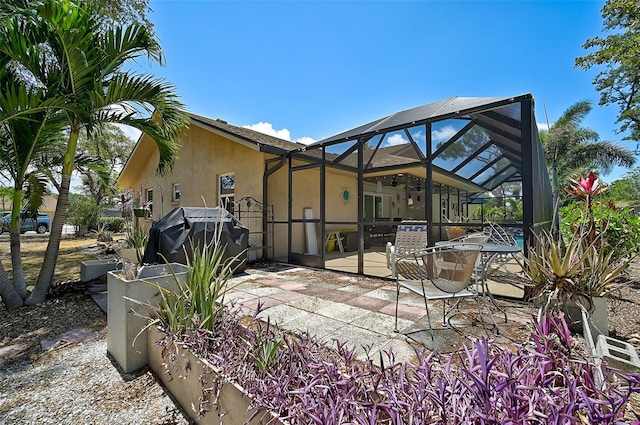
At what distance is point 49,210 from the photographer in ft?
83.7

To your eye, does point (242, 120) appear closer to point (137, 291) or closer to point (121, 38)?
point (121, 38)

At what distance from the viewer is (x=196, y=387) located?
1.98 meters

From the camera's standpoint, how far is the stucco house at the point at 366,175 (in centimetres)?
524

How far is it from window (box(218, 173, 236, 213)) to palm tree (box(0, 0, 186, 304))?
429cm

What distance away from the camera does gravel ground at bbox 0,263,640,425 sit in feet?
6.86

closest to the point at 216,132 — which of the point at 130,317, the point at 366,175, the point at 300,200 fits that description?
the point at 300,200

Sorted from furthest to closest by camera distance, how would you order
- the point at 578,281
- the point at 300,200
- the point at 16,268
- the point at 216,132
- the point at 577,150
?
the point at 577,150 < the point at 300,200 < the point at 216,132 < the point at 16,268 < the point at 578,281

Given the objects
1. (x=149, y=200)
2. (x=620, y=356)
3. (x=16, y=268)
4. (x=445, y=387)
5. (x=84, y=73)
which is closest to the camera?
(x=445, y=387)

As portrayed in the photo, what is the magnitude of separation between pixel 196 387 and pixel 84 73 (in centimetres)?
462

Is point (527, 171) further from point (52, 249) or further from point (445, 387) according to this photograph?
point (52, 249)

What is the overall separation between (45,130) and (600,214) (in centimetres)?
941

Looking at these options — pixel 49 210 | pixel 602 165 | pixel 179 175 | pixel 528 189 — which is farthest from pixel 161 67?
pixel 49 210

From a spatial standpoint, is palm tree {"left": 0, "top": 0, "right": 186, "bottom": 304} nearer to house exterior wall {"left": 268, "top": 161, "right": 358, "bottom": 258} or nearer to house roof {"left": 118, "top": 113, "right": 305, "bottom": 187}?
house roof {"left": 118, "top": 113, "right": 305, "bottom": 187}

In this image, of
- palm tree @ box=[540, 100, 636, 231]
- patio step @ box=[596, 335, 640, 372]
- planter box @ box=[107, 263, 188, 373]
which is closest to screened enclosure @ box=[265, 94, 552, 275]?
patio step @ box=[596, 335, 640, 372]
